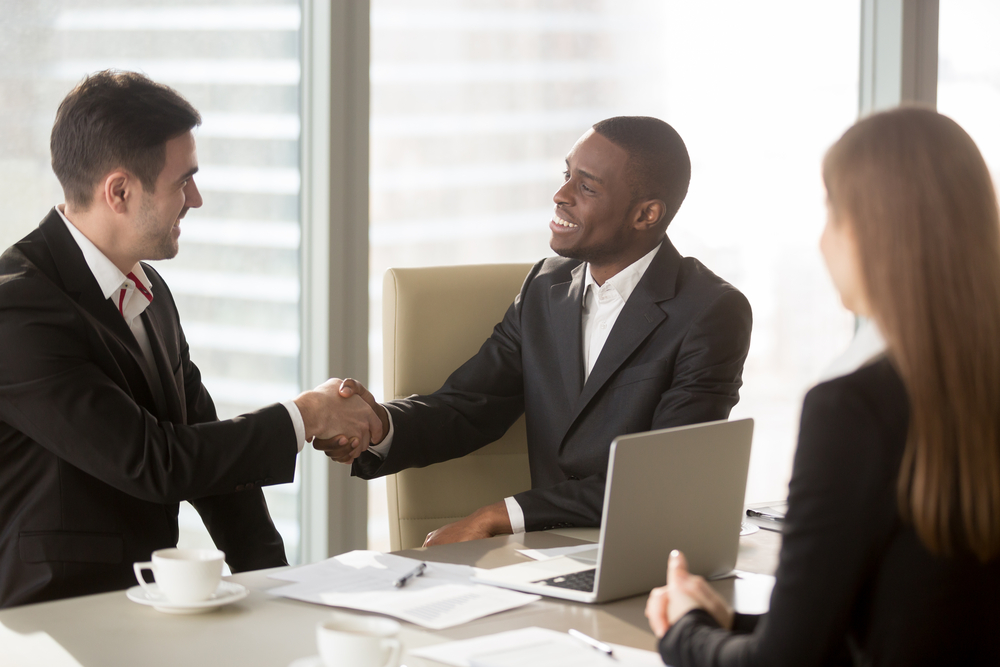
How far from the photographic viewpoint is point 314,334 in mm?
2859

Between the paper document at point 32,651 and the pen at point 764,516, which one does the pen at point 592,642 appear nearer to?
the paper document at point 32,651

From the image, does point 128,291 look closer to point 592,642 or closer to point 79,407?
point 79,407

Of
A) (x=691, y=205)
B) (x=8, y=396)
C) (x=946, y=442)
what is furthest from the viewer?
(x=691, y=205)

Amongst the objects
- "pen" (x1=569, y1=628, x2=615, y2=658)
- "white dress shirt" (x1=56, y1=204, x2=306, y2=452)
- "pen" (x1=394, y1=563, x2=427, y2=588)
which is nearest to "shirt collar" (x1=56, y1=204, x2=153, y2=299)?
"white dress shirt" (x1=56, y1=204, x2=306, y2=452)

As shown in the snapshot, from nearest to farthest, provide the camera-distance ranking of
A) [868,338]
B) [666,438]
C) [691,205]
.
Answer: [868,338], [666,438], [691,205]

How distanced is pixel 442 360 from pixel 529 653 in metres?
1.27

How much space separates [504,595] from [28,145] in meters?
1.80

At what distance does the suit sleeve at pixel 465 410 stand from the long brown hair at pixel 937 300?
4.54ft

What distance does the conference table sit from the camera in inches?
43.5

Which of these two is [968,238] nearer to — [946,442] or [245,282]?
[946,442]

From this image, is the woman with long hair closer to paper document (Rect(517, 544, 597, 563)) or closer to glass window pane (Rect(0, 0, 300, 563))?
paper document (Rect(517, 544, 597, 563))

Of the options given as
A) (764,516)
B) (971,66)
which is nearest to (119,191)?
(764,516)

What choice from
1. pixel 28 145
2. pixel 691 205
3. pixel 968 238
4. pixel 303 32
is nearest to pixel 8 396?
pixel 28 145

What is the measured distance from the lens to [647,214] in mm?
2283
